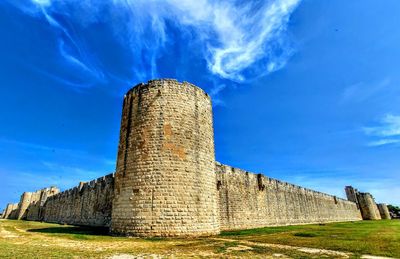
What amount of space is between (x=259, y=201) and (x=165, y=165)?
Result: 11.5 meters

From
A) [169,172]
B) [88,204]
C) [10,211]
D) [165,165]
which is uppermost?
[10,211]

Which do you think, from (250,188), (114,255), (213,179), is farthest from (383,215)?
(114,255)

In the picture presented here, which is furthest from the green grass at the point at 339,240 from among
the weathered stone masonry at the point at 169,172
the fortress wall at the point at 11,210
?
the fortress wall at the point at 11,210

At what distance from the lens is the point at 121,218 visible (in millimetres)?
11367

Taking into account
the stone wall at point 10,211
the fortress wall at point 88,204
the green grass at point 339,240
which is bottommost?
the green grass at point 339,240

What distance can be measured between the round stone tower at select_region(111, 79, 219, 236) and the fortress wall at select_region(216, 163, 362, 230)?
4041 mm

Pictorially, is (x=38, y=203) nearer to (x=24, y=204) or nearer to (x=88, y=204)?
(x=24, y=204)

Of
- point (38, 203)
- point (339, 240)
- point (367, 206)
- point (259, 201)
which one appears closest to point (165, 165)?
point (339, 240)

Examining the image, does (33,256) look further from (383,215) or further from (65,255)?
(383,215)

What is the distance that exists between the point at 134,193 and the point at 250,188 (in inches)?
423

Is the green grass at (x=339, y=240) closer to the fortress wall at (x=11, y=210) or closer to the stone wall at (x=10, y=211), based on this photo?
the fortress wall at (x=11, y=210)

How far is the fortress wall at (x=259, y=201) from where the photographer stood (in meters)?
16.9

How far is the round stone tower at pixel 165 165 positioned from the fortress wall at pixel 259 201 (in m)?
4.04

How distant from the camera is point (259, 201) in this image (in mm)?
20141
